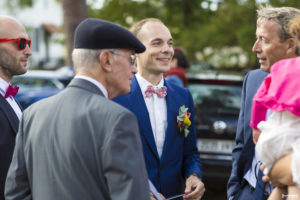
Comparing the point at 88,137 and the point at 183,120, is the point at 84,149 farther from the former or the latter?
the point at 183,120

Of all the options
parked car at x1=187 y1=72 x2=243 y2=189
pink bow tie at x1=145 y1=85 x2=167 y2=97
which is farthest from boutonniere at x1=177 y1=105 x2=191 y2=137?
parked car at x1=187 y1=72 x2=243 y2=189

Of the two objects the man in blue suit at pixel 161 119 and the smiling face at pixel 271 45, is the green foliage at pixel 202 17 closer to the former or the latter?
the man in blue suit at pixel 161 119

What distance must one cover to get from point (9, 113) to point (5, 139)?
0.19m

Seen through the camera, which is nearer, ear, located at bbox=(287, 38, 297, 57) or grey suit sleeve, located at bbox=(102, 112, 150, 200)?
grey suit sleeve, located at bbox=(102, 112, 150, 200)

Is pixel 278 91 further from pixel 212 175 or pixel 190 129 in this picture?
pixel 212 175

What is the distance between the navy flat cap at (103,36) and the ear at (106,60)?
0.03 metres

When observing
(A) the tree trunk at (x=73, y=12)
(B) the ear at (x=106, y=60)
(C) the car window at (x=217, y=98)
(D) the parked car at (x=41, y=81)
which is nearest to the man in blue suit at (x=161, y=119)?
(B) the ear at (x=106, y=60)

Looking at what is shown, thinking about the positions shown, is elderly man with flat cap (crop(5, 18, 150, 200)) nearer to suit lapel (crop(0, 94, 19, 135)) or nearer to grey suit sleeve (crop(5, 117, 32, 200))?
grey suit sleeve (crop(5, 117, 32, 200))

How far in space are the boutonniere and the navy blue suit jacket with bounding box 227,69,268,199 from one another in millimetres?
387

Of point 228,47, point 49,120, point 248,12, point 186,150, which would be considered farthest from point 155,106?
point 228,47

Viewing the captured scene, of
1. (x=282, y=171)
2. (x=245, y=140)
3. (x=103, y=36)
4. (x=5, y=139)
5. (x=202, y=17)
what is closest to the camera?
(x=282, y=171)

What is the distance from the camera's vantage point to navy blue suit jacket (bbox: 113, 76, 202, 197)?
3068 millimetres

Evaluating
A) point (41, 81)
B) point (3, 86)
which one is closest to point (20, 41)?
point (3, 86)

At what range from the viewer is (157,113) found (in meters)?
3.20
